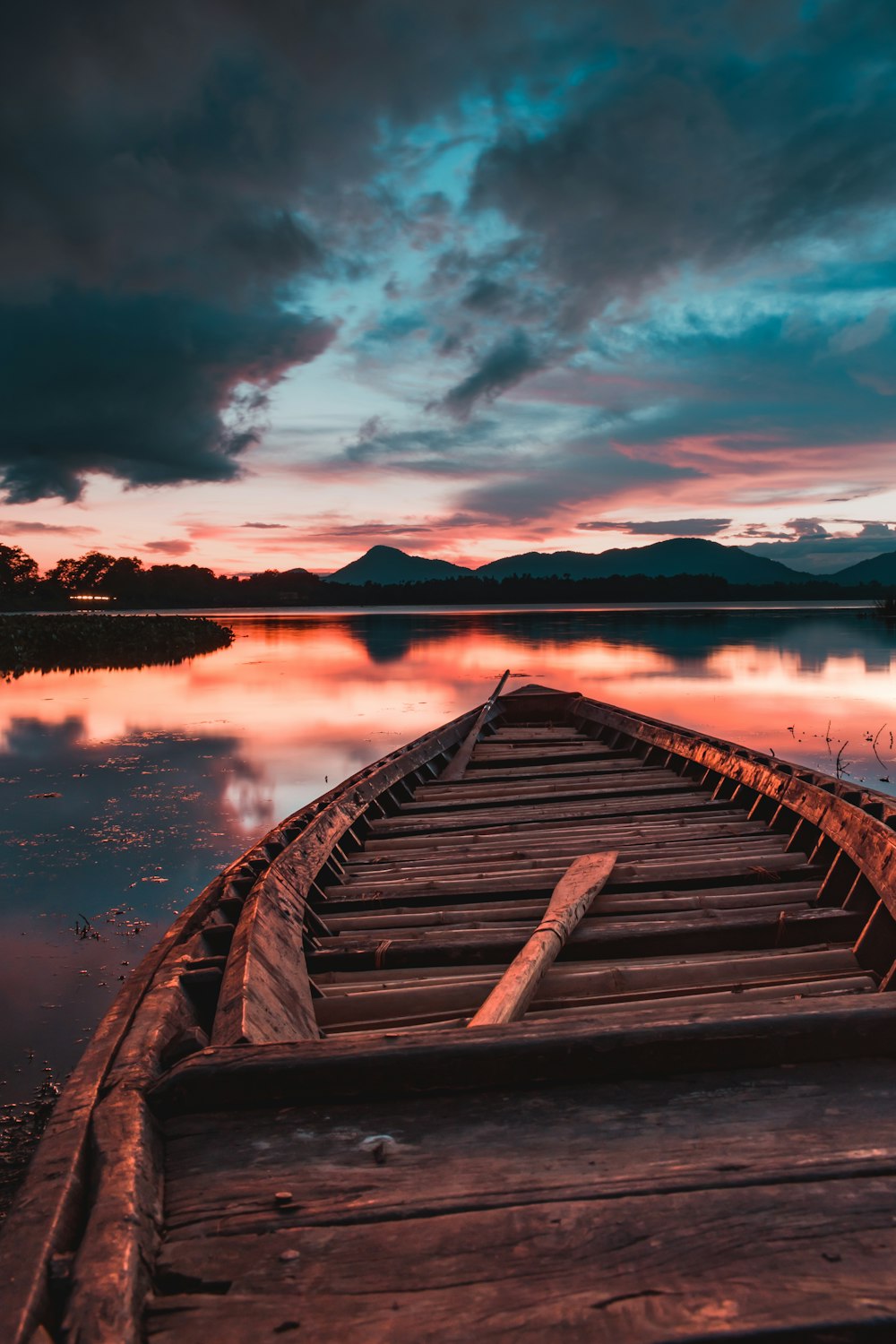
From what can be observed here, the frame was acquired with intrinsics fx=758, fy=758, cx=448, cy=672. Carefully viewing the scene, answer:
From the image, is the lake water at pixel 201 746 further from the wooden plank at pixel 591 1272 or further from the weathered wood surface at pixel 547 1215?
the wooden plank at pixel 591 1272

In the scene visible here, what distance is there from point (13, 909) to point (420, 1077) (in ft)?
21.9

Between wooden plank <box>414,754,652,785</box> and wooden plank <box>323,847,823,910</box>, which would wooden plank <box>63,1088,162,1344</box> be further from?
wooden plank <box>414,754,652,785</box>

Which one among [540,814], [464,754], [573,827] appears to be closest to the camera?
[573,827]

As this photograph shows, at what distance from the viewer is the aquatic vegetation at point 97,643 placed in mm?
31658

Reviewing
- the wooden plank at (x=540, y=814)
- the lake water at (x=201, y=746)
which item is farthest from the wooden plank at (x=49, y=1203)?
the wooden plank at (x=540, y=814)

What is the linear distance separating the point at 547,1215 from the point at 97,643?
43.0 meters

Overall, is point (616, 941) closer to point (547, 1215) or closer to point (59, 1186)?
point (547, 1215)

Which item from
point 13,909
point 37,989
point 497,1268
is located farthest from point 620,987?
point 13,909

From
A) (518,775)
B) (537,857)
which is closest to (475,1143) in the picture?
(537,857)

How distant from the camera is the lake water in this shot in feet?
21.3

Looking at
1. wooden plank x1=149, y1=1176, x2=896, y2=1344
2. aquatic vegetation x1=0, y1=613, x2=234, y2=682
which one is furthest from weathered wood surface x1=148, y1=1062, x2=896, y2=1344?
aquatic vegetation x1=0, y1=613, x2=234, y2=682

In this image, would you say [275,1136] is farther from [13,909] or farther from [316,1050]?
[13,909]

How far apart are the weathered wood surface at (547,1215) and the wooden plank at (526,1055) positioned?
53 mm

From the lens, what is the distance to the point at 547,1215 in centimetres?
167
